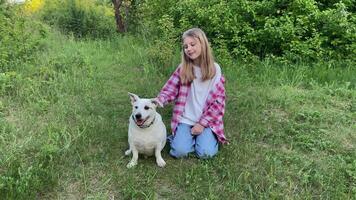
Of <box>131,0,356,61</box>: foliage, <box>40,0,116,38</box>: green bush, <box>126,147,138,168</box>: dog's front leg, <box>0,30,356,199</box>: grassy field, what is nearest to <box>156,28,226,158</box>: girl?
<box>0,30,356,199</box>: grassy field

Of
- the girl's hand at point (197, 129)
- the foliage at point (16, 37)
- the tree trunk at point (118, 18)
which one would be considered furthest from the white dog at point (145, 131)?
the tree trunk at point (118, 18)

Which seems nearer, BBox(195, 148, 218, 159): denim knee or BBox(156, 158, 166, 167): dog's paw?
BBox(156, 158, 166, 167): dog's paw

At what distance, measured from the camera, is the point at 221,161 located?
166 inches

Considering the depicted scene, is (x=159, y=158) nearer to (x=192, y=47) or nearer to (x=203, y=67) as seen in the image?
(x=203, y=67)

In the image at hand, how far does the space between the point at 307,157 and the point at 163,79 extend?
240cm

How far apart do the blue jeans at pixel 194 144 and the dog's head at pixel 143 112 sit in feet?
1.44

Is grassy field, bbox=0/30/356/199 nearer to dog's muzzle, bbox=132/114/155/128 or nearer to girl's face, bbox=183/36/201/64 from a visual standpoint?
dog's muzzle, bbox=132/114/155/128

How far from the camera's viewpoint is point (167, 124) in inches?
199

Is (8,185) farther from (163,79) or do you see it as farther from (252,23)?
(252,23)

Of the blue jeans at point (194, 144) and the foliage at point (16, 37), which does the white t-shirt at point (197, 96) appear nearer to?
the blue jeans at point (194, 144)

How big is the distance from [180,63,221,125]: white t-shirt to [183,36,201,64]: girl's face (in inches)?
6.8

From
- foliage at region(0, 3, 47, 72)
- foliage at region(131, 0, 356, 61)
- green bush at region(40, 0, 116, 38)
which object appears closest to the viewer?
foliage at region(0, 3, 47, 72)

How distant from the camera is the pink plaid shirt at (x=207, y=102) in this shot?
4438 millimetres

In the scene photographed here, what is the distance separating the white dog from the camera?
3961mm
